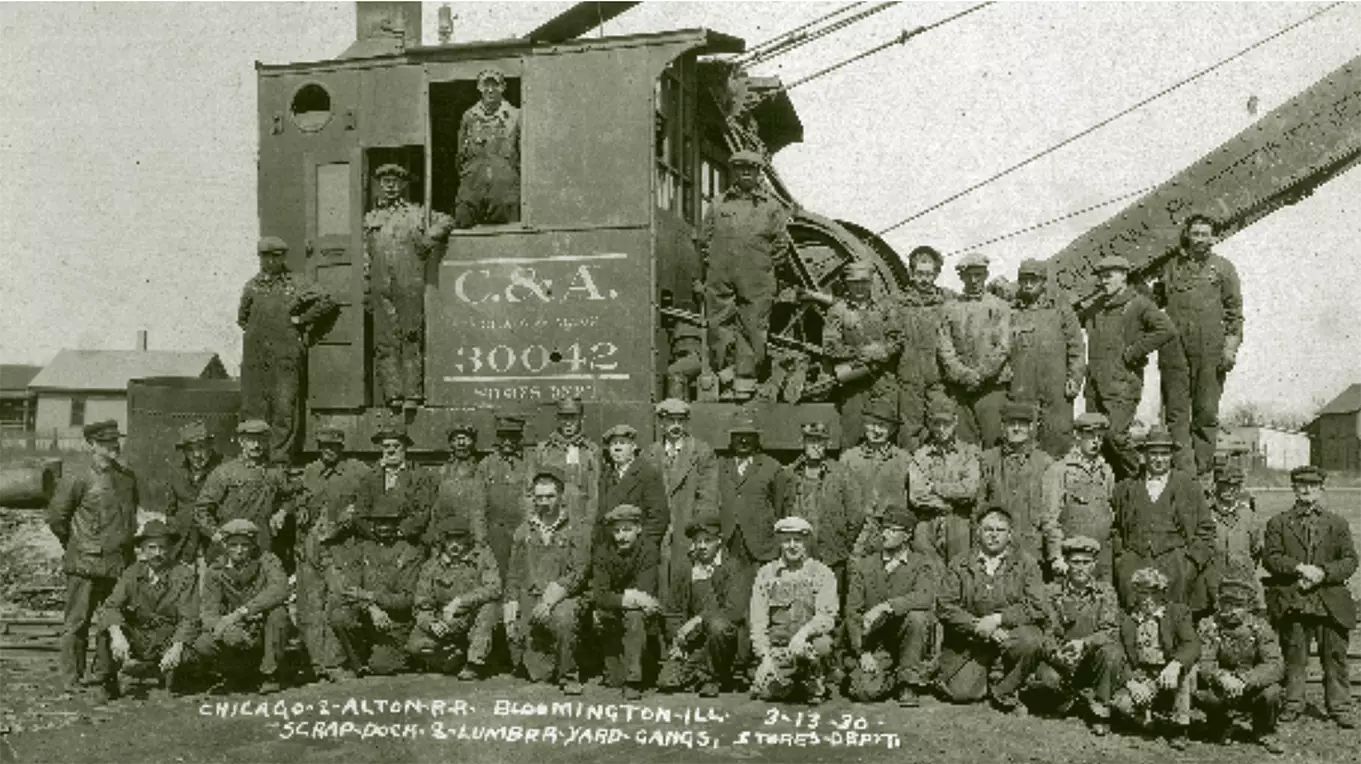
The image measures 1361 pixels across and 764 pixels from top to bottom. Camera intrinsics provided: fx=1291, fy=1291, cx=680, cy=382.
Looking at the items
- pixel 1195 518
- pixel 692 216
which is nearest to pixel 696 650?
pixel 1195 518

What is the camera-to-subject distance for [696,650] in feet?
25.7

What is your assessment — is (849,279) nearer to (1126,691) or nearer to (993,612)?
(993,612)

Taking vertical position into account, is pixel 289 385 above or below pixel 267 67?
below

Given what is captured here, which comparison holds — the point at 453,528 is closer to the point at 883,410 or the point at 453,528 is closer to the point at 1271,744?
the point at 883,410

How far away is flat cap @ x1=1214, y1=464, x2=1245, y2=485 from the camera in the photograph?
794 cm

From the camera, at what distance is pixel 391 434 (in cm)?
880

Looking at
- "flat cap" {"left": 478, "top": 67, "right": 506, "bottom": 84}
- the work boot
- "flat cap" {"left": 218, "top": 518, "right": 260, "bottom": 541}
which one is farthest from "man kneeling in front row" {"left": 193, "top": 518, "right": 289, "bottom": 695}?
the work boot

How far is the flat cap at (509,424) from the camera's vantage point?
354 inches

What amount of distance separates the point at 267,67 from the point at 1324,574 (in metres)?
8.41

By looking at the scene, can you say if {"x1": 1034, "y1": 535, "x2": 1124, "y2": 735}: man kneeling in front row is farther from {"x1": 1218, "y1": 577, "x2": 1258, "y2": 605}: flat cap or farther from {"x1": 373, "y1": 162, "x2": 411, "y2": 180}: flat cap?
{"x1": 373, "y1": 162, "x2": 411, "y2": 180}: flat cap

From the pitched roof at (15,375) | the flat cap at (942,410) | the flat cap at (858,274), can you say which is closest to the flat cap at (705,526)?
the flat cap at (942,410)

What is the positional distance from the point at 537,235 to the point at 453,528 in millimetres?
2313

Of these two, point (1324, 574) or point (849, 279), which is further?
point (849, 279)

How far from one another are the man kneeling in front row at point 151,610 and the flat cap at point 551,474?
7.44 feet
